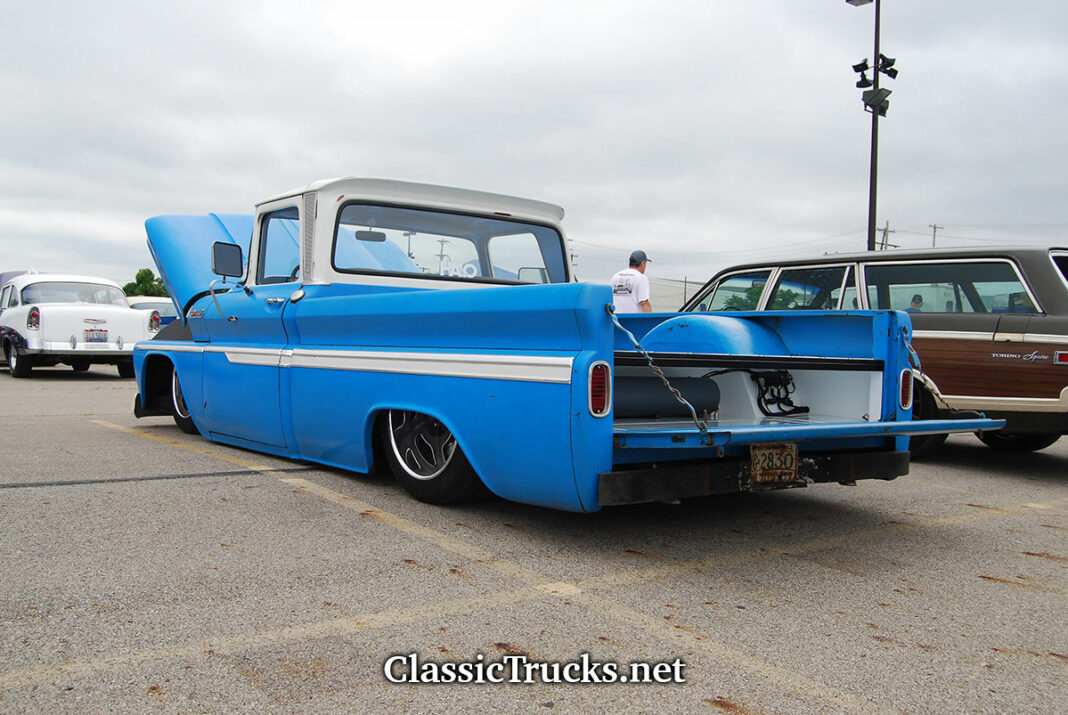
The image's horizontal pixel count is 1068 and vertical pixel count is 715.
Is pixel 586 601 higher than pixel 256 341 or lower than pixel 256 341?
lower

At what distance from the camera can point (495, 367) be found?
3.82 meters

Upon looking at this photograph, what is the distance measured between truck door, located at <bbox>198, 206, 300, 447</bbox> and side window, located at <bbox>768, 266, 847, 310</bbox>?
161 inches

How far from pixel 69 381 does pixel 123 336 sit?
1.22 m

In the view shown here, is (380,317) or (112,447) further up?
(380,317)

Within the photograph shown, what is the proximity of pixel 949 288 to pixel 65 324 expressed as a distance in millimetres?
13132

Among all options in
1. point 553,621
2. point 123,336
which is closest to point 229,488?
point 553,621

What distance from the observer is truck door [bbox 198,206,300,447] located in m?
5.46

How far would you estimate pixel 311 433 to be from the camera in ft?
17.0

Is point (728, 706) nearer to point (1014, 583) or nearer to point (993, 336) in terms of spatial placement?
point (1014, 583)

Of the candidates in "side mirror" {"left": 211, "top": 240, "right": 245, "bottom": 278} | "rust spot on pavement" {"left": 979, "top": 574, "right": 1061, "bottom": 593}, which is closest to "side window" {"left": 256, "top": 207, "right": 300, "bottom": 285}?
"side mirror" {"left": 211, "top": 240, "right": 245, "bottom": 278}

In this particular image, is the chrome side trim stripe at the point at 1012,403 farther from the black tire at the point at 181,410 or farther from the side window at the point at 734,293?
the black tire at the point at 181,410

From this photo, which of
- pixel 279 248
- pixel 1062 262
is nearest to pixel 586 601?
pixel 279 248

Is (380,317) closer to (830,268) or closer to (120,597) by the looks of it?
(120,597)

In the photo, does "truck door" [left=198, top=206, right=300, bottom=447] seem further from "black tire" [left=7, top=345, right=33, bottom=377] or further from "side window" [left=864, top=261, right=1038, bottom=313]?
"black tire" [left=7, top=345, right=33, bottom=377]
